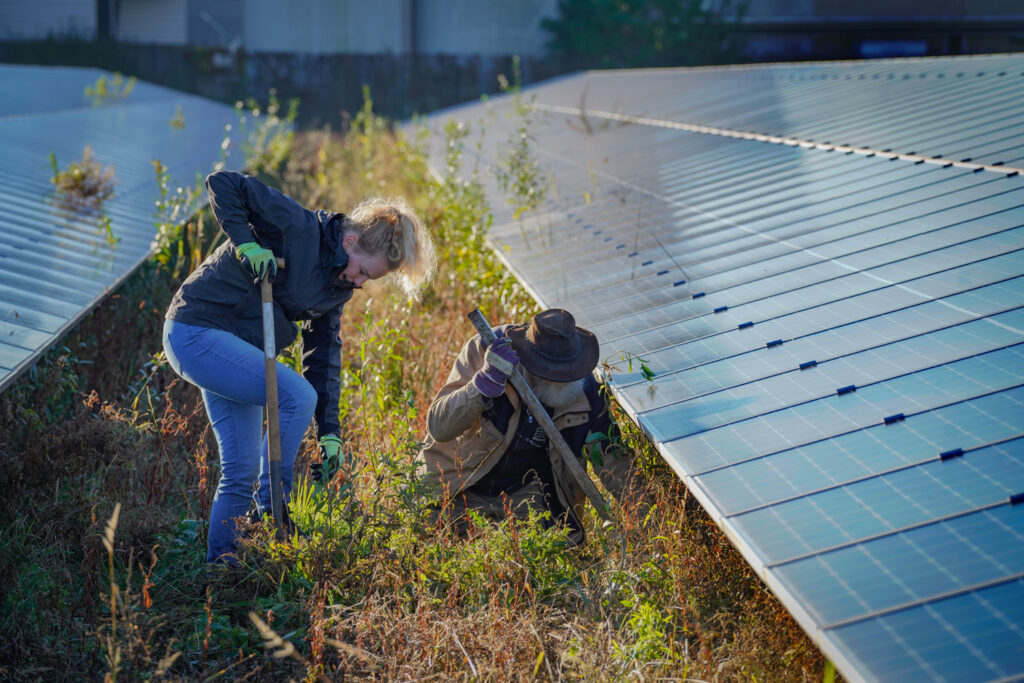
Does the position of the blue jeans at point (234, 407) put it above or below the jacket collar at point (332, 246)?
below

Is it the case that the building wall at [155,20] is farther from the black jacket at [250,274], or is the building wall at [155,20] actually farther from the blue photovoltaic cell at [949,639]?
the blue photovoltaic cell at [949,639]

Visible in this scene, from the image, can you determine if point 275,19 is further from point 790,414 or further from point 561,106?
point 790,414

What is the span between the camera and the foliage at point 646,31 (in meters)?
33.8

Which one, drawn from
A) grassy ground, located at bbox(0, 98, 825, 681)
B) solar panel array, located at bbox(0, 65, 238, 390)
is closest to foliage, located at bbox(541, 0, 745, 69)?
solar panel array, located at bbox(0, 65, 238, 390)

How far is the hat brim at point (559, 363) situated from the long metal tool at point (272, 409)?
44.3 inches

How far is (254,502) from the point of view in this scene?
4.25m

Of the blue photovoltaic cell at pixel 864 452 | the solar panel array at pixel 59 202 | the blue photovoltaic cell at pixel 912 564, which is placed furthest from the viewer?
the solar panel array at pixel 59 202

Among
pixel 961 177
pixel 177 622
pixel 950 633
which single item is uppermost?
pixel 961 177

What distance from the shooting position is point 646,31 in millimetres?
34781

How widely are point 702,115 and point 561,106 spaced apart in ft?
22.2

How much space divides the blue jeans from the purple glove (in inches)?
30.4

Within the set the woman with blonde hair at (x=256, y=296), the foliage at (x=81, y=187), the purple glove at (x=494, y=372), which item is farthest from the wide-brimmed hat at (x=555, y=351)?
the foliage at (x=81, y=187)

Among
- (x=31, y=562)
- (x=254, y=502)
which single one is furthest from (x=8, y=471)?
(x=254, y=502)

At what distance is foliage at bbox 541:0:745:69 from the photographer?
33812 millimetres
